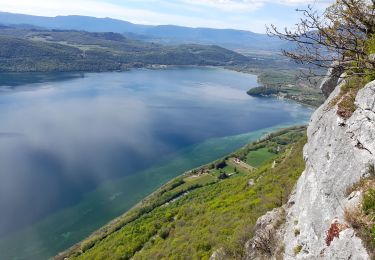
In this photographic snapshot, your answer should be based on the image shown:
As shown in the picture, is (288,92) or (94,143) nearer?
(94,143)

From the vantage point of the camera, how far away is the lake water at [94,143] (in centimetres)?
3738

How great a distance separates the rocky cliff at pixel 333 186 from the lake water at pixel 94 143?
97.6 ft

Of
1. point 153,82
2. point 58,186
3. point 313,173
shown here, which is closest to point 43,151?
point 58,186

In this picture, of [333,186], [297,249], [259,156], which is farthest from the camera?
[259,156]

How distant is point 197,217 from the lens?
25.4 metres

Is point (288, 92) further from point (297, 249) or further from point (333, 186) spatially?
point (333, 186)

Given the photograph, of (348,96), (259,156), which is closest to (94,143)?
(259,156)

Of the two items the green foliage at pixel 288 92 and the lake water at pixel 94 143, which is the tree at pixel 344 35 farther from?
the green foliage at pixel 288 92

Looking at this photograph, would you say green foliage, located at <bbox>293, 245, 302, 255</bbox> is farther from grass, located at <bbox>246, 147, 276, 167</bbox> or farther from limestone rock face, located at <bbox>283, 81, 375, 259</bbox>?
grass, located at <bbox>246, 147, 276, 167</bbox>

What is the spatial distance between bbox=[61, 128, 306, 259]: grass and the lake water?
11.9 ft

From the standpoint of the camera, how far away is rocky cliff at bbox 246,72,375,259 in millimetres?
5676

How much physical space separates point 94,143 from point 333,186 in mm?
52422

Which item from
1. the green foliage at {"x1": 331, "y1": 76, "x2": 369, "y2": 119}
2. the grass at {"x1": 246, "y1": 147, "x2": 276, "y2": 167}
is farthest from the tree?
the grass at {"x1": 246, "y1": 147, "x2": 276, "y2": 167}

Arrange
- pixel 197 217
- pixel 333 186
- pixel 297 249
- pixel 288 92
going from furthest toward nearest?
1. pixel 288 92
2. pixel 197 217
3. pixel 297 249
4. pixel 333 186
